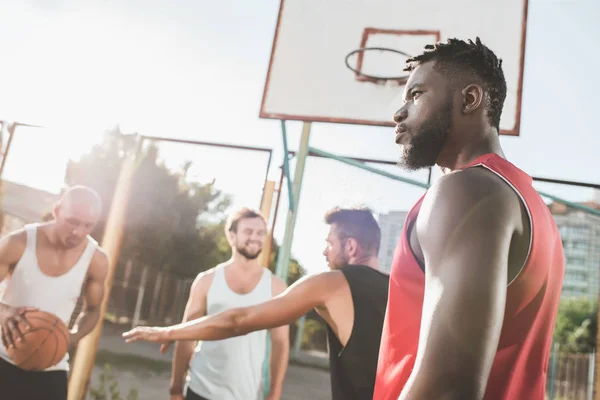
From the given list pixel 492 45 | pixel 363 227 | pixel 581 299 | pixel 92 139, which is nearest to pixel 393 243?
pixel 492 45

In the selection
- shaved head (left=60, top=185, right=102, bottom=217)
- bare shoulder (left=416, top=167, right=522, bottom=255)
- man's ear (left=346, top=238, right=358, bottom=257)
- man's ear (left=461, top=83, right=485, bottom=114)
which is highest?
shaved head (left=60, top=185, right=102, bottom=217)

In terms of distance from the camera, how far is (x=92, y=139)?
692cm

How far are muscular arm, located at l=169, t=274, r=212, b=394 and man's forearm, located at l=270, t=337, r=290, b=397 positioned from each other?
68 cm

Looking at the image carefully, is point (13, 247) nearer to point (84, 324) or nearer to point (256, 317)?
point (84, 324)

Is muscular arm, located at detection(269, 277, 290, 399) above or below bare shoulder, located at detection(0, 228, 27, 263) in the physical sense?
below

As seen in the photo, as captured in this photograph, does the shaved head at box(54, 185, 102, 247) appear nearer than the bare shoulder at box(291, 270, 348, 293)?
No

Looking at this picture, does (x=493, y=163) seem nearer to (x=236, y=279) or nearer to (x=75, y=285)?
(x=236, y=279)

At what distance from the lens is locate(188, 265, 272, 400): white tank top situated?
3.78m

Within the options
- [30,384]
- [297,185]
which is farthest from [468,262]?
[30,384]

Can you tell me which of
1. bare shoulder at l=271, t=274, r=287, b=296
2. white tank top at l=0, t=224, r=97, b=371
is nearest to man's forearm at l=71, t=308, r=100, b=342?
white tank top at l=0, t=224, r=97, b=371

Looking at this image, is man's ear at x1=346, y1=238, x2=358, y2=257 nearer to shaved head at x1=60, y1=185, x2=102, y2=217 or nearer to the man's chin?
the man's chin

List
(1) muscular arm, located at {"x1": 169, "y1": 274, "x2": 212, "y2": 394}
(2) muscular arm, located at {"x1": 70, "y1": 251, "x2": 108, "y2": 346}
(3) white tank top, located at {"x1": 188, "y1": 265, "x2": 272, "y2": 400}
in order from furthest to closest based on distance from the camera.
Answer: (2) muscular arm, located at {"x1": 70, "y1": 251, "x2": 108, "y2": 346}, (1) muscular arm, located at {"x1": 169, "y1": 274, "x2": 212, "y2": 394}, (3) white tank top, located at {"x1": 188, "y1": 265, "x2": 272, "y2": 400}

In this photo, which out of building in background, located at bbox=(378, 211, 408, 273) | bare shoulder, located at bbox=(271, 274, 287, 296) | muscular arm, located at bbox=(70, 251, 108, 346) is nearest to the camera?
bare shoulder, located at bbox=(271, 274, 287, 296)

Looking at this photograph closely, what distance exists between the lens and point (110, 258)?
5.86 meters
